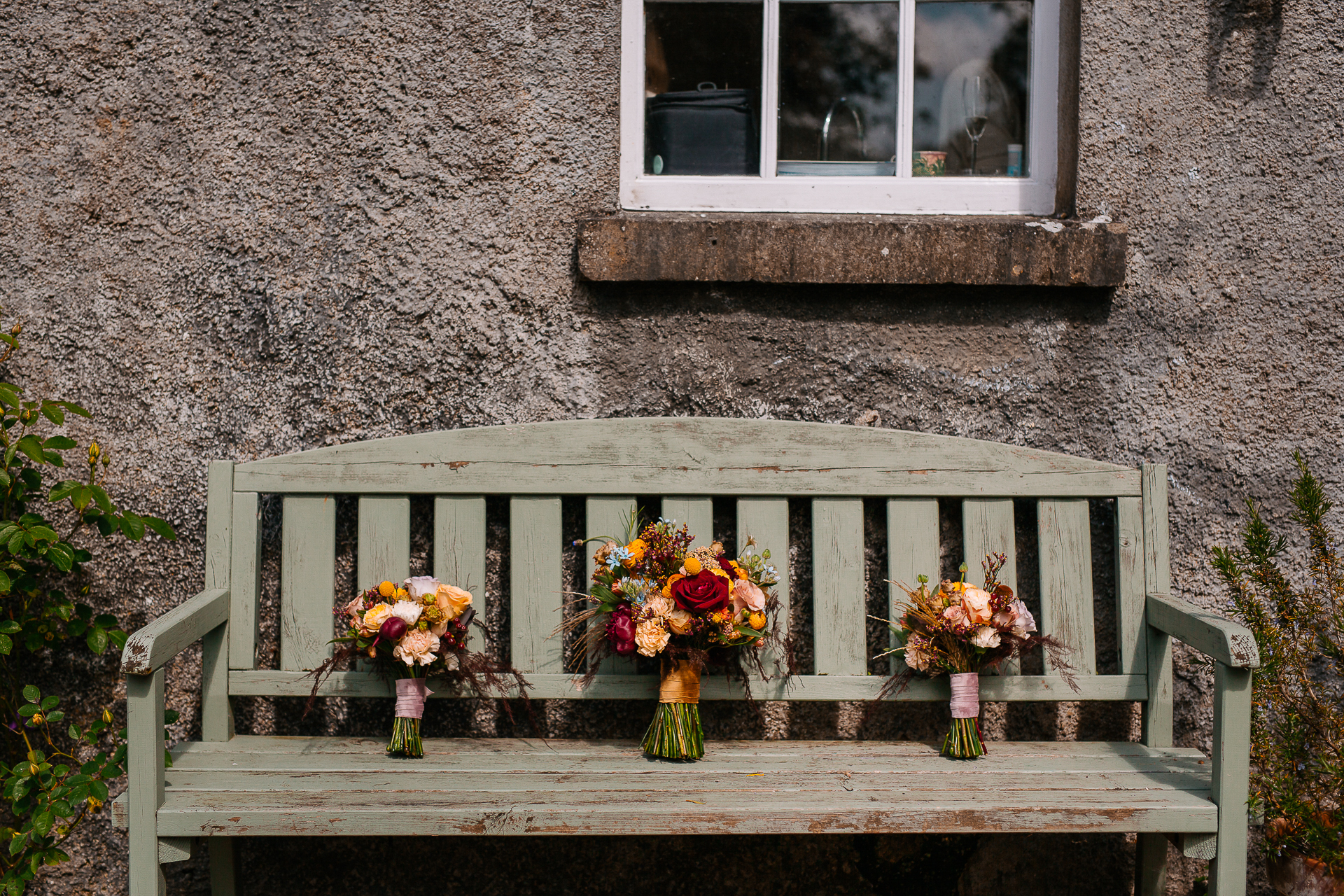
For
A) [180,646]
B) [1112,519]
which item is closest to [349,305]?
[180,646]

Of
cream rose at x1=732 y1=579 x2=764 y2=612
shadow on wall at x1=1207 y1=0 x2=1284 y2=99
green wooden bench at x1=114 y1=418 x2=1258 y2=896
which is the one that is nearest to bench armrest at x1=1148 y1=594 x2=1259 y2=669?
green wooden bench at x1=114 y1=418 x2=1258 y2=896

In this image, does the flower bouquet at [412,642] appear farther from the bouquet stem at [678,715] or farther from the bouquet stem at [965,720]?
the bouquet stem at [965,720]

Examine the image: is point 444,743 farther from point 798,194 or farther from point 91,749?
point 798,194

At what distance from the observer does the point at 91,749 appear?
2254 mm

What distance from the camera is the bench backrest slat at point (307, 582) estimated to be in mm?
2061

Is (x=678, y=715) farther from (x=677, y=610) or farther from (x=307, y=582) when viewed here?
(x=307, y=582)

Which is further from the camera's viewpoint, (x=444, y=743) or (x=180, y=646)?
(x=444, y=743)

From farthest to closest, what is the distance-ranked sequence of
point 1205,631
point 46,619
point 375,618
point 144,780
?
point 46,619, point 375,618, point 1205,631, point 144,780

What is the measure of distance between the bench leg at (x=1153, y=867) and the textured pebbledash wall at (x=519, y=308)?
17 cm

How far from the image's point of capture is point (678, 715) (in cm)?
190

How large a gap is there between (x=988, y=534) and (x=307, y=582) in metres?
1.57

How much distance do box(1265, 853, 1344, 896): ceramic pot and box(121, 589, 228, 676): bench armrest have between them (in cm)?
238

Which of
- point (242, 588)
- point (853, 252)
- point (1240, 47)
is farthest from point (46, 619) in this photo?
point (1240, 47)

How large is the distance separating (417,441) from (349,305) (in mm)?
437
